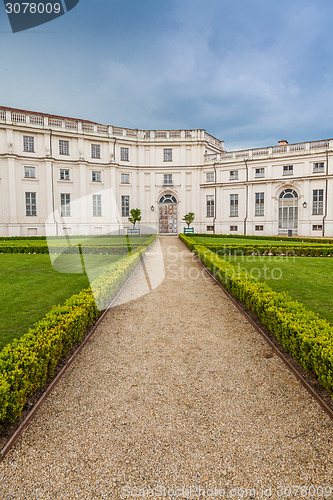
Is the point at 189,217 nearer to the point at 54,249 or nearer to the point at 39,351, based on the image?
the point at 54,249

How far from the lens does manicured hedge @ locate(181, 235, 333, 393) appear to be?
3490mm

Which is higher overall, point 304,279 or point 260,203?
point 260,203

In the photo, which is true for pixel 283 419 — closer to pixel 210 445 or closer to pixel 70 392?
pixel 210 445

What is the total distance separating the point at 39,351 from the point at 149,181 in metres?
32.3

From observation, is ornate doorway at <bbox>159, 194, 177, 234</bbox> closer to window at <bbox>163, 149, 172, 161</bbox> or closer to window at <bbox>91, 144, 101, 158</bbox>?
window at <bbox>163, 149, 172, 161</bbox>

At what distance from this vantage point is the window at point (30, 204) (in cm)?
2944

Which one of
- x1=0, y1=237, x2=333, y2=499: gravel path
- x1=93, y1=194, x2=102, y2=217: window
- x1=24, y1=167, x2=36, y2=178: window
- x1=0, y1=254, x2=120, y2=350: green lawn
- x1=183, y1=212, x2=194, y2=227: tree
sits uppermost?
x1=24, y1=167, x2=36, y2=178: window

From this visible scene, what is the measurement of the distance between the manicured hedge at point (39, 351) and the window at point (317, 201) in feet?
97.6

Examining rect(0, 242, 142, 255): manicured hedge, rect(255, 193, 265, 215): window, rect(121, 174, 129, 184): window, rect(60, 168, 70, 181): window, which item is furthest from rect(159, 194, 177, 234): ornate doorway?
rect(0, 242, 142, 255): manicured hedge

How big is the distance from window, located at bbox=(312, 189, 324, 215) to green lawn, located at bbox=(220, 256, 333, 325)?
19685mm

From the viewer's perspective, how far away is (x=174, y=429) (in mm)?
3051

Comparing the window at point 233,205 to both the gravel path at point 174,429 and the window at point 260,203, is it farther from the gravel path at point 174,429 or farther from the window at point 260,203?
the gravel path at point 174,429

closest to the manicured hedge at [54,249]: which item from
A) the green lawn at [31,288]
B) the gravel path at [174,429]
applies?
the green lawn at [31,288]

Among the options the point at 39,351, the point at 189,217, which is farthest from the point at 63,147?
the point at 39,351
